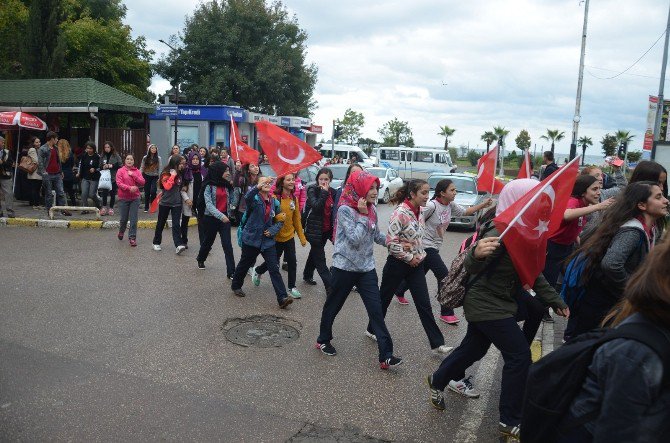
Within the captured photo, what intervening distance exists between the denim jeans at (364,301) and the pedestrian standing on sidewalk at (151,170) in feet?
Answer: 26.8

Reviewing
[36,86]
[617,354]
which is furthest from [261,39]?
[617,354]

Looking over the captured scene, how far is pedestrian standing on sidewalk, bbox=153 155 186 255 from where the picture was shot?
9.88 m

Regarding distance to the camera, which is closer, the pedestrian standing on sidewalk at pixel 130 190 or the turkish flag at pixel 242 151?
the turkish flag at pixel 242 151

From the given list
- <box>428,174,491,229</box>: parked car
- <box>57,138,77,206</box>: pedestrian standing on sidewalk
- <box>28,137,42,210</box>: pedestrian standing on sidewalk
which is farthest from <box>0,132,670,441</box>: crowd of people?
<box>28,137,42,210</box>: pedestrian standing on sidewalk

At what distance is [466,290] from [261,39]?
42.4 metres

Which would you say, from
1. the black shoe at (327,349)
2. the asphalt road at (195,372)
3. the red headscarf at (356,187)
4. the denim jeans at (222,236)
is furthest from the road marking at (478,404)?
the denim jeans at (222,236)

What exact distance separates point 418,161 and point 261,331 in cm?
3404

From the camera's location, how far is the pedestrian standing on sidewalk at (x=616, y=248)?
153 inches

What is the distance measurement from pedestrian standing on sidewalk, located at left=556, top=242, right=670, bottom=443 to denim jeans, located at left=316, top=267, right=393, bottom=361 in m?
3.21

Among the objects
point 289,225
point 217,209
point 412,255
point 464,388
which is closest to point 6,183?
point 217,209

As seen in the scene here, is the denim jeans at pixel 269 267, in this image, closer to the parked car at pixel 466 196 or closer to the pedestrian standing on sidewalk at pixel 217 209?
the pedestrian standing on sidewalk at pixel 217 209

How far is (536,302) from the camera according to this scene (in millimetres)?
4535

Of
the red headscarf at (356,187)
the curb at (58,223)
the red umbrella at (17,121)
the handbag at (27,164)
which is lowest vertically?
the curb at (58,223)

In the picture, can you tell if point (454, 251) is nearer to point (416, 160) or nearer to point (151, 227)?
point (151, 227)
